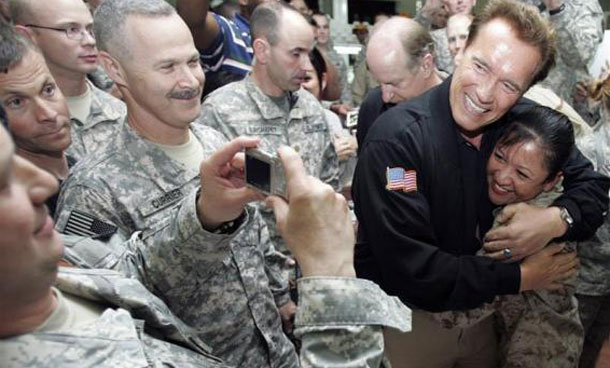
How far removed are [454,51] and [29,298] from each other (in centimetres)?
297

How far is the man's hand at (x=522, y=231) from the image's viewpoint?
1469 millimetres

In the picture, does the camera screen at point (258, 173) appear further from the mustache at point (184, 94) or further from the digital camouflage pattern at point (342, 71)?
the digital camouflage pattern at point (342, 71)

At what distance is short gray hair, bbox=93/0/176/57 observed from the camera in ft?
4.89

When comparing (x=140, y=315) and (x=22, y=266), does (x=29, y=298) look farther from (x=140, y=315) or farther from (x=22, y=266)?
(x=140, y=315)

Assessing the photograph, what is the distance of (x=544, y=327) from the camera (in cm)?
165

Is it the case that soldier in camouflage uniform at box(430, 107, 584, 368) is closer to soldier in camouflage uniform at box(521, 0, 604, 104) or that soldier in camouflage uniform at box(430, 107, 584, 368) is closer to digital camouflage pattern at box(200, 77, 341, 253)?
digital camouflage pattern at box(200, 77, 341, 253)

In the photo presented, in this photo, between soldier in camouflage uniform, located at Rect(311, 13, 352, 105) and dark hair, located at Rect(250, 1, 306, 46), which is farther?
soldier in camouflage uniform, located at Rect(311, 13, 352, 105)

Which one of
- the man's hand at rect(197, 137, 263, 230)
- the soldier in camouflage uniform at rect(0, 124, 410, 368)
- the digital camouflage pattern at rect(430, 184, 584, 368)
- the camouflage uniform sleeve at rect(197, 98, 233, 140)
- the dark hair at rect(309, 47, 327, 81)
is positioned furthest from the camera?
the dark hair at rect(309, 47, 327, 81)

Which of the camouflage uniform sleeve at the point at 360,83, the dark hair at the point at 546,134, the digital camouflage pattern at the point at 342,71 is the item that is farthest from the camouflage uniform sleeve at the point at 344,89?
the dark hair at the point at 546,134

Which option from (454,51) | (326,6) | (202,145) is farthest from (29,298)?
(326,6)

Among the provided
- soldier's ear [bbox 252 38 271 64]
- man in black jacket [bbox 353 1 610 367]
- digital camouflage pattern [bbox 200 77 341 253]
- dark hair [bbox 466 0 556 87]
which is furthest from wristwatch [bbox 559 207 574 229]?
soldier's ear [bbox 252 38 271 64]

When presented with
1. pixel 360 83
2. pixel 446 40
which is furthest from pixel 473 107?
pixel 360 83

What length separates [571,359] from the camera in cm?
166

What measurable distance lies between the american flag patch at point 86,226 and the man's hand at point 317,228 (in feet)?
1.99
